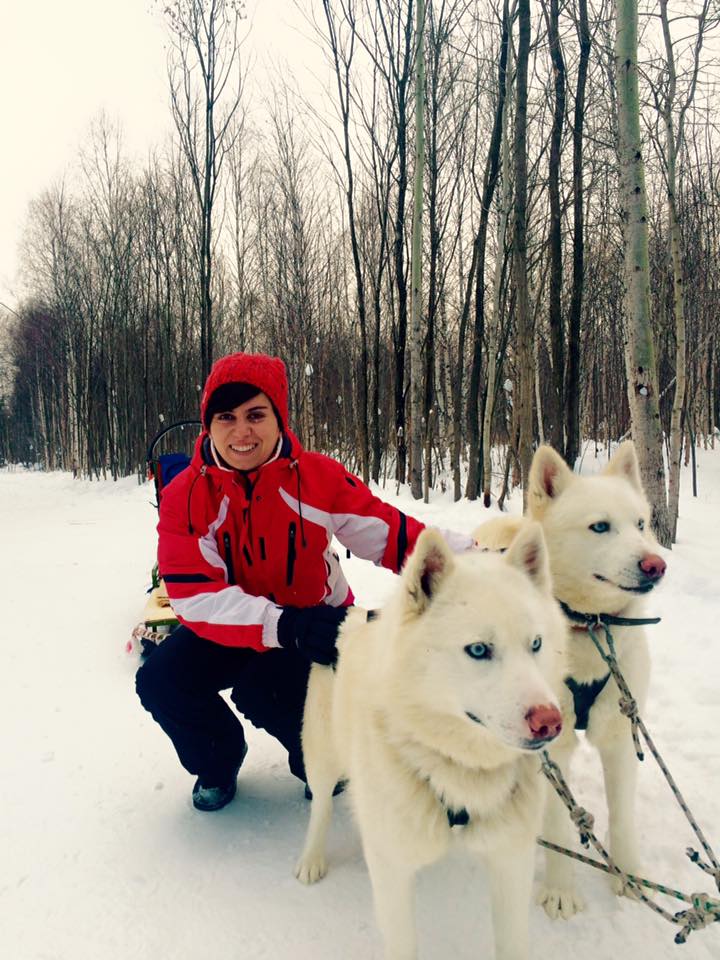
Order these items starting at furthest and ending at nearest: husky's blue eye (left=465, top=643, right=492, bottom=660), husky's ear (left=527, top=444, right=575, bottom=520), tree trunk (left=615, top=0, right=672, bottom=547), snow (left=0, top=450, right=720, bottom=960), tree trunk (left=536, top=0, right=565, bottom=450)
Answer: tree trunk (left=536, top=0, right=565, bottom=450), tree trunk (left=615, top=0, right=672, bottom=547), husky's ear (left=527, top=444, right=575, bottom=520), snow (left=0, top=450, right=720, bottom=960), husky's blue eye (left=465, top=643, right=492, bottom=660)

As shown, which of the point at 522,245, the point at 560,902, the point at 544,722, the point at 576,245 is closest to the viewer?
the point at 544,722

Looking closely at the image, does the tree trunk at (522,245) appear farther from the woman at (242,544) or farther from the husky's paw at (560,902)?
the husky's paw at (560,902)

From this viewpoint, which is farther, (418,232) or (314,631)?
(418,232)

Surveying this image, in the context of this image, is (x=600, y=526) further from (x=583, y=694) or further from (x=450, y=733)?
(x=450, y=733)

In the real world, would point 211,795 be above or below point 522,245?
below

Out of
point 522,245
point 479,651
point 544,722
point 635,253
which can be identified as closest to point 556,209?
point 522,245

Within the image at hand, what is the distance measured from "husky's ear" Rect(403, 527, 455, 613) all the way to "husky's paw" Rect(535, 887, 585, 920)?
0.99 m

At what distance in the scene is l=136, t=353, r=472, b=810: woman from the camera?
204cm

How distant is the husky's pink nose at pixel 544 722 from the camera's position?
1.08 meters

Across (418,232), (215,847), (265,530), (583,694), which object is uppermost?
Result: (418,232)

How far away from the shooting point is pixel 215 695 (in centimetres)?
214

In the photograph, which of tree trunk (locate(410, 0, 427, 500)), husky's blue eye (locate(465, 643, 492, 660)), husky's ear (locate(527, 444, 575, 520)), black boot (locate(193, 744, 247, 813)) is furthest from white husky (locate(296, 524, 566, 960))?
tree trunk (locate(410, 0, 427, 500))

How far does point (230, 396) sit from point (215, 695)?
1.11 meters

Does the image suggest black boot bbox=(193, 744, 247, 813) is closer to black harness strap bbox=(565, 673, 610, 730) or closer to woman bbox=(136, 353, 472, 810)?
woman bbox=(136, 353, 472, 810)
